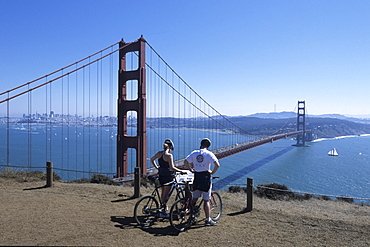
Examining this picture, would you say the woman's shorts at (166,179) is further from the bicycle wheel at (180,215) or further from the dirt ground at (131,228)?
the dirt ground at (131,228)

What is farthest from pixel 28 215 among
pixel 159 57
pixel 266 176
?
pixel 266 176

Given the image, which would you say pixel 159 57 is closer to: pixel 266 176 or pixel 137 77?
pixel 137 77

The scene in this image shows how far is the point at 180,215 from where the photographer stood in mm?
3928

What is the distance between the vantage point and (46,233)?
3.62 meters

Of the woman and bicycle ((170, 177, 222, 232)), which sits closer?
bicycle ((170, 177, 222, 232))

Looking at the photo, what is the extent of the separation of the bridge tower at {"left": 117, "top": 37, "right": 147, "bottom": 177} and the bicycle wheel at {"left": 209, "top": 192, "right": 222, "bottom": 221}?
35.5 feet

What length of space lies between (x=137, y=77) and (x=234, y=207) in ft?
36.8

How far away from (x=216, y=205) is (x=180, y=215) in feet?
2.81

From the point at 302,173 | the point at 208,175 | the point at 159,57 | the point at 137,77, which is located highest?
the point at 159,57

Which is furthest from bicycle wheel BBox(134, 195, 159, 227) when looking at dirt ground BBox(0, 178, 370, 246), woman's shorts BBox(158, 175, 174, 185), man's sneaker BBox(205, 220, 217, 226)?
man's sneaker BBox(205, 220, 217, 226)

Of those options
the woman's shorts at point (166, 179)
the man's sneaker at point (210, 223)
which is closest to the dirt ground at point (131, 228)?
the man's sneaker at point (210, 223)

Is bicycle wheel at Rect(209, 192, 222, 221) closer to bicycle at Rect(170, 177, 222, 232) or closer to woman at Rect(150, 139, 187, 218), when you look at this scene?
bicycle at Rect(170, 177, 222, 232)

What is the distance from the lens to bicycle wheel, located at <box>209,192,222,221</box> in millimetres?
4500

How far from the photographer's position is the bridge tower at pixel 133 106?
1515 centimetres
